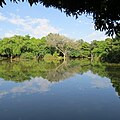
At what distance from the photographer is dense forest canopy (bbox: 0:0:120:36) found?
3.32 m

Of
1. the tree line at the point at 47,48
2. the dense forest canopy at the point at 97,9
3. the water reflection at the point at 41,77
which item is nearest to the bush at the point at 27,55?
the tree line at the point at 47,48

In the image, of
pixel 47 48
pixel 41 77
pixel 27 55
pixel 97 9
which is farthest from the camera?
pixel 47 48

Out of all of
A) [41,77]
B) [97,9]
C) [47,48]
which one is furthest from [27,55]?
[97,9]

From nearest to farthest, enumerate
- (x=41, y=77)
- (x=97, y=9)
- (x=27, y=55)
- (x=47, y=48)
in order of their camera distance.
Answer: (x=97, y=9) < (x=41, y=77) < (x=27, y=55) < (x=47, y=48)

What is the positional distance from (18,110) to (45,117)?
1.55 metres

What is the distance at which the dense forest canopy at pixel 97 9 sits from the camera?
332 cm

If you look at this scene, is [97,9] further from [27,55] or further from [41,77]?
[27,55]

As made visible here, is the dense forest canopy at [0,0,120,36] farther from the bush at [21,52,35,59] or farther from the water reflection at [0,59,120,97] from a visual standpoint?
the bush at [21,52,35,59]

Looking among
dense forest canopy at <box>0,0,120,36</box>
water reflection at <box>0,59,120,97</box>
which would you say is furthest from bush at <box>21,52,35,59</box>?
dense forest canopy at <box>0,0,120,36</box>

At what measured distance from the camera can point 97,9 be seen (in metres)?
3.46

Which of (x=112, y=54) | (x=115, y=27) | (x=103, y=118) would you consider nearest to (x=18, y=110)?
(x=103, y=118)

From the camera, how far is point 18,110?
428 inches

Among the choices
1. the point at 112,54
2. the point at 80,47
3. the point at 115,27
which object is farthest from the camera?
the point at 80,47

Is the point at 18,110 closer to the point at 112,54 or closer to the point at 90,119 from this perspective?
the point at 90,119
